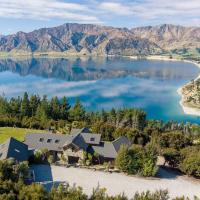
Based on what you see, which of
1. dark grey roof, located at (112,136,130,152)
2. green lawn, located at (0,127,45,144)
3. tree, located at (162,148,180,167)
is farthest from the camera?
green lawn, located at (0,127,45,144)

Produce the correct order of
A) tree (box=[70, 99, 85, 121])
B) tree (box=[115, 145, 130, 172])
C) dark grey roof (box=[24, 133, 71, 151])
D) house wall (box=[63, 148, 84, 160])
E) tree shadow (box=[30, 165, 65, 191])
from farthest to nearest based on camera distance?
tree (box=[70, 99, 85, 121]), dark grey roof (box=[24, 133, 71, 151]), house wall (box=[63, 148, 84, 160]), tree (box=[115, 145, 130, 172]), tree shadow (box=[30, 165, 65, 191])

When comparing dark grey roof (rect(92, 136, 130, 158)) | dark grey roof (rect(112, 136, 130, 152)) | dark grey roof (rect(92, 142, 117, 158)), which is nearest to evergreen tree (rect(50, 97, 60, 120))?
dark grey roof (rect(112, 136, 130, 152))

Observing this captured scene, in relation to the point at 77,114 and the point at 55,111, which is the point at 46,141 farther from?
the point at 55,111

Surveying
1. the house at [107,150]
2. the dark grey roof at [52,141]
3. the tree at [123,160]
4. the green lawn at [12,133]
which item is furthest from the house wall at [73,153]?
the green lawn at [12,133]

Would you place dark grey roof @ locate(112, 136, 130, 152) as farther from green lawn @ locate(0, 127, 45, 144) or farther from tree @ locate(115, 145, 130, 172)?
green lawn @ locate(0, 127, 45, 144)

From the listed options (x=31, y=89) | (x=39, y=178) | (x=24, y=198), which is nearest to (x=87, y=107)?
(x=31, y=89)

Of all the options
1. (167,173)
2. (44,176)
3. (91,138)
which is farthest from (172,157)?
(44,176)

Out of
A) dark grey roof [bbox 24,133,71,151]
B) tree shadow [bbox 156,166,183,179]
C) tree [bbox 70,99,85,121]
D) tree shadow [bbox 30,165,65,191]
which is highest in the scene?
dark grey roof [bbox 24,133,71,151]

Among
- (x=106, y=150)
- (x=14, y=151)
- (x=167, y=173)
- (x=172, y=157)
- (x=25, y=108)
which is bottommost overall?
(x=167, y=173)
